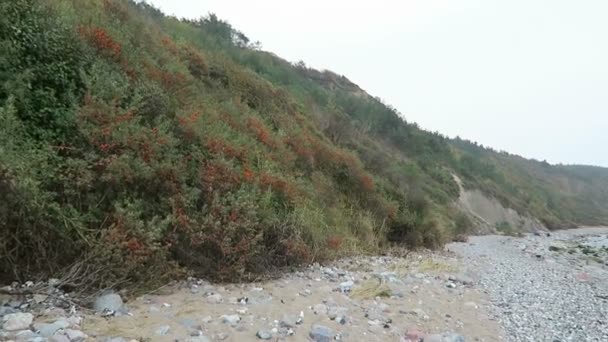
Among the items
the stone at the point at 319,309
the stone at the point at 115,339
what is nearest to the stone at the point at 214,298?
the stone at the point at 319,309

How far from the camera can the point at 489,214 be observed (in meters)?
43.6

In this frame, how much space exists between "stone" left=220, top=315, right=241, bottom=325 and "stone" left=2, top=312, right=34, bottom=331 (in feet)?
6.02

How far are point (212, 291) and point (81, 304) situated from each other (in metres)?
1.70

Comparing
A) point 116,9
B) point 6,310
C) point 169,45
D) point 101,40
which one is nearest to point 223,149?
point 101,40

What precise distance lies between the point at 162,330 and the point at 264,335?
1020mm

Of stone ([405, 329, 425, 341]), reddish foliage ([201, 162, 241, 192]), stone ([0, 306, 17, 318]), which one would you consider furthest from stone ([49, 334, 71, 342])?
stone ([405, 329, 425, 341])

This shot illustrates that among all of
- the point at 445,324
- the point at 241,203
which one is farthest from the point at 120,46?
the point at 445,324

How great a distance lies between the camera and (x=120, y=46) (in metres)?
8.37

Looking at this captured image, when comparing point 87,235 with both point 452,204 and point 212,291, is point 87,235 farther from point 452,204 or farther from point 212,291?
point 452,204

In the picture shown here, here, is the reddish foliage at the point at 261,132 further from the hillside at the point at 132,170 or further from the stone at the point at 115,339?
the stone at the point at 115,339

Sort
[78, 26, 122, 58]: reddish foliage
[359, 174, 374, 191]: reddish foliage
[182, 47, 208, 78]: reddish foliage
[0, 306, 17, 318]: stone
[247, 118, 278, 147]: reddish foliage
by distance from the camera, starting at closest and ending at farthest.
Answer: [0, 306, 17, 318]: stone < [78, 26, 122, 58]: reddish foliage < [247, 118, 278, 147]: reddish foliage < [182, 47, 208, 78]: reddish foliage < [359, 174, 374, 191]: reddish foliage

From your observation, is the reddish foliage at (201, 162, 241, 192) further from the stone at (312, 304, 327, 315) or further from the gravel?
the gravel

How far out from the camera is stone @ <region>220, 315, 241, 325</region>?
4789 mm

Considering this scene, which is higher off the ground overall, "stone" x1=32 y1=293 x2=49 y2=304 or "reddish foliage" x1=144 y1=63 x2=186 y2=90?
"reddish foliage" x1=144 y1=63 x2=186 y2=90
